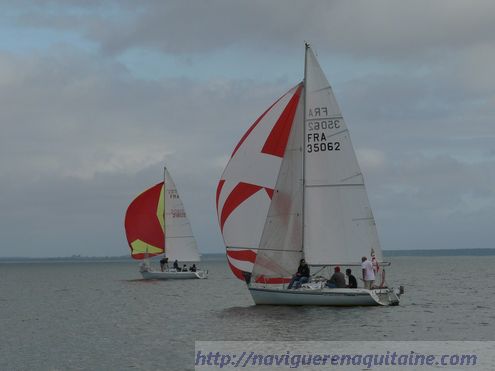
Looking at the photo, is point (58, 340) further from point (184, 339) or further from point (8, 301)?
point (8, 301)

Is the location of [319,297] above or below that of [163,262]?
above

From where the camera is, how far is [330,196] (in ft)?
104

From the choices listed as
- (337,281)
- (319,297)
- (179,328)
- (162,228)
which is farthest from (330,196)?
(162,228)

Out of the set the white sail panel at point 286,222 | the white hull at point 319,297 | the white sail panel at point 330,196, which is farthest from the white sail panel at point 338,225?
the white hull at point 319,297

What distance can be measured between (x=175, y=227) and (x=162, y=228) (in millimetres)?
1194

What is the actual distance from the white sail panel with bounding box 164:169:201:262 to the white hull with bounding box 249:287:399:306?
32104 millimetres

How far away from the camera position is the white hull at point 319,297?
3012cm

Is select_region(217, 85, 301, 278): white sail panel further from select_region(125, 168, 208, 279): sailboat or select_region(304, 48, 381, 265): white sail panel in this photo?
select_region(125, 168, 208, 279): sailboat

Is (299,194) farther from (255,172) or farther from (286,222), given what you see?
(255,172)

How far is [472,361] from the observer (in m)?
20.8

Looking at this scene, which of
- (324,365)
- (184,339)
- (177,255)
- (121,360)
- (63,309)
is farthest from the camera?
(177,255)

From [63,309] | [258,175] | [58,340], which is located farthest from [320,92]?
[63,309]

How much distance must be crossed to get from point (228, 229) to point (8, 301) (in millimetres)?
24429

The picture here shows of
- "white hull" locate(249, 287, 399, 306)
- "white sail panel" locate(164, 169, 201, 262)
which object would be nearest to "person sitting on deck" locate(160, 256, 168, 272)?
"white sail panel" locate(164, 169, 201, 262)
